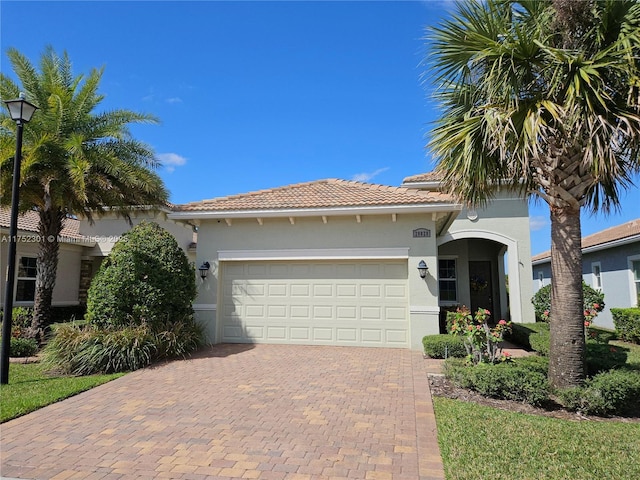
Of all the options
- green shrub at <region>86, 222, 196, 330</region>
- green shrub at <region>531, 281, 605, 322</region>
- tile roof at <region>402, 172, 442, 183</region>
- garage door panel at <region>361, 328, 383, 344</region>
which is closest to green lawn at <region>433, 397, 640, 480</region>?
garage door panel at <region>361, 328, 383, 344</region>

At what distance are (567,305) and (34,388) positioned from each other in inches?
357

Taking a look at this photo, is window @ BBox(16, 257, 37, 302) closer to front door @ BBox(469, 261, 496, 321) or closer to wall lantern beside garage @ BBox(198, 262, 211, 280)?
wall lantern beside garage @ BBox(198, 262, 211, 280)

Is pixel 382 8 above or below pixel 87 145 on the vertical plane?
above

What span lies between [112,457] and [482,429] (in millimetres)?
4279

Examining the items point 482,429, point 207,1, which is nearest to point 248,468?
A: point 482,429

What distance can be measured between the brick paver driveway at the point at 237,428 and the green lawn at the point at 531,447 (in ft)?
0.90

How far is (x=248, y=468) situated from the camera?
3889 millimetres

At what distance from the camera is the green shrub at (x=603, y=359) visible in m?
6.54

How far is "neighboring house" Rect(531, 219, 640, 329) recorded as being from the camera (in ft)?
48.2

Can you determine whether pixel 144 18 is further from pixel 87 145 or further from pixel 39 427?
pixel 39 427

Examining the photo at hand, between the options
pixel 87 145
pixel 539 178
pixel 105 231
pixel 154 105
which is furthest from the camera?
pixel 105 231

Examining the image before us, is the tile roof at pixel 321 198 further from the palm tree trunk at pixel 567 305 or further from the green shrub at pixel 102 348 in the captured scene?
the green shrub at pixel 102 348

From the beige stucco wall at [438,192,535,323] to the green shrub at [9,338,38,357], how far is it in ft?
41.1

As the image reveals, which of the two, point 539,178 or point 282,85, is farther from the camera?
point 282,85
